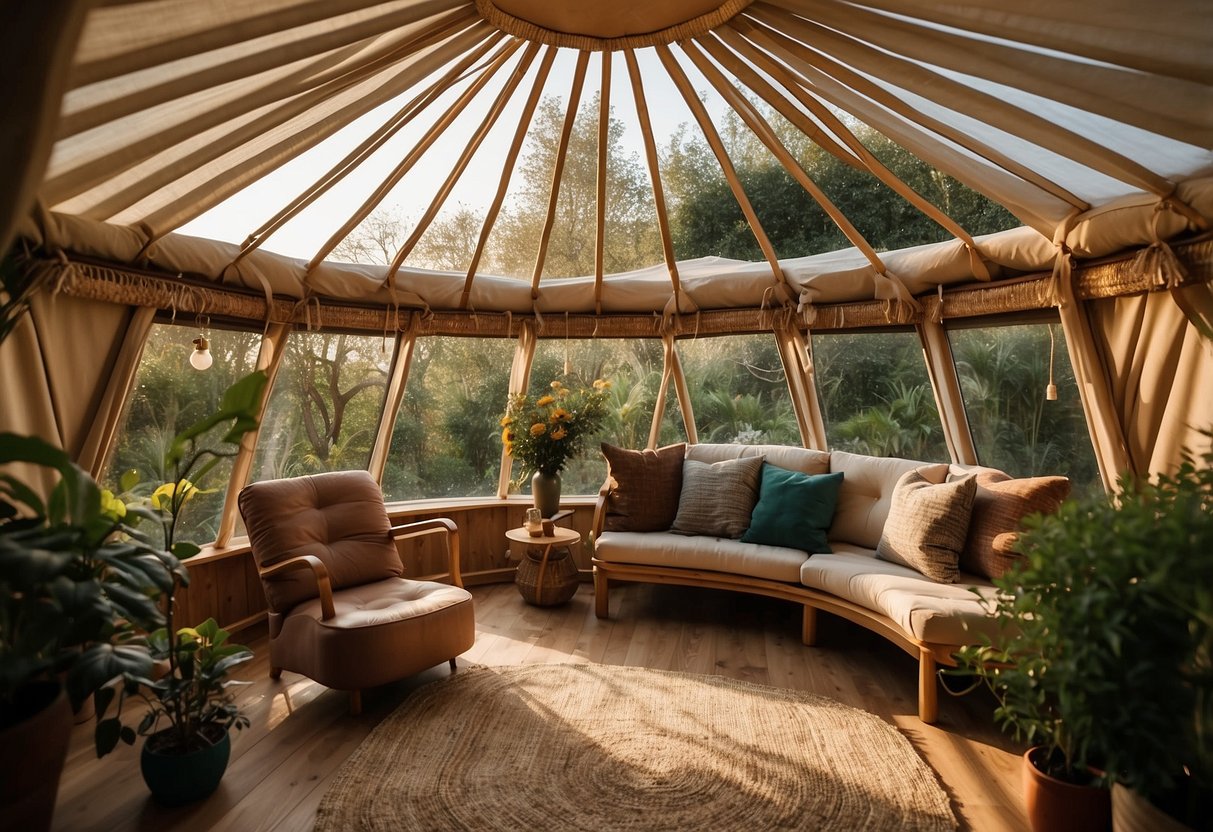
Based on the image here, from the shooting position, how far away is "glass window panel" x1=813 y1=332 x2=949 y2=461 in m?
4.36

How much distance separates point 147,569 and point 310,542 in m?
1.56

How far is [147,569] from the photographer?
189cm

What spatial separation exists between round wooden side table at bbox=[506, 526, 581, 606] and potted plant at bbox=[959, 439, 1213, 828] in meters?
3.02

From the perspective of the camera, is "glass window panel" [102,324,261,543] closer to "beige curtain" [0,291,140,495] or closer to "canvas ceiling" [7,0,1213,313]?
"beige curtain" [0,291,140,495]

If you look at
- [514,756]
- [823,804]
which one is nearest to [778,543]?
[823,804]

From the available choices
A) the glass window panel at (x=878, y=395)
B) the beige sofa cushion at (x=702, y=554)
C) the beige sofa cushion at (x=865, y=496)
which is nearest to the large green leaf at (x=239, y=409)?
the beige sofa cushion at (x=702, y=554)

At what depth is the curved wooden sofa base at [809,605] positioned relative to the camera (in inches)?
113

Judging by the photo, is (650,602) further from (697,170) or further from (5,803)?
(697,170)

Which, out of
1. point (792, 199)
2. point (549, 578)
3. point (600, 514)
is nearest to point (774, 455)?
point (600, 514)

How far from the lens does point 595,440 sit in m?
5.28

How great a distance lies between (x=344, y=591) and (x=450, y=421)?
188 centimetres

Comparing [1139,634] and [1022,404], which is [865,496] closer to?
[1022,404]

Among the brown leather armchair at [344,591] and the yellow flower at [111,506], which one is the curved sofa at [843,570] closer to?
the brown leather armchair at [344,591]

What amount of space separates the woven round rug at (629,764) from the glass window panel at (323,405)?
2.07m
